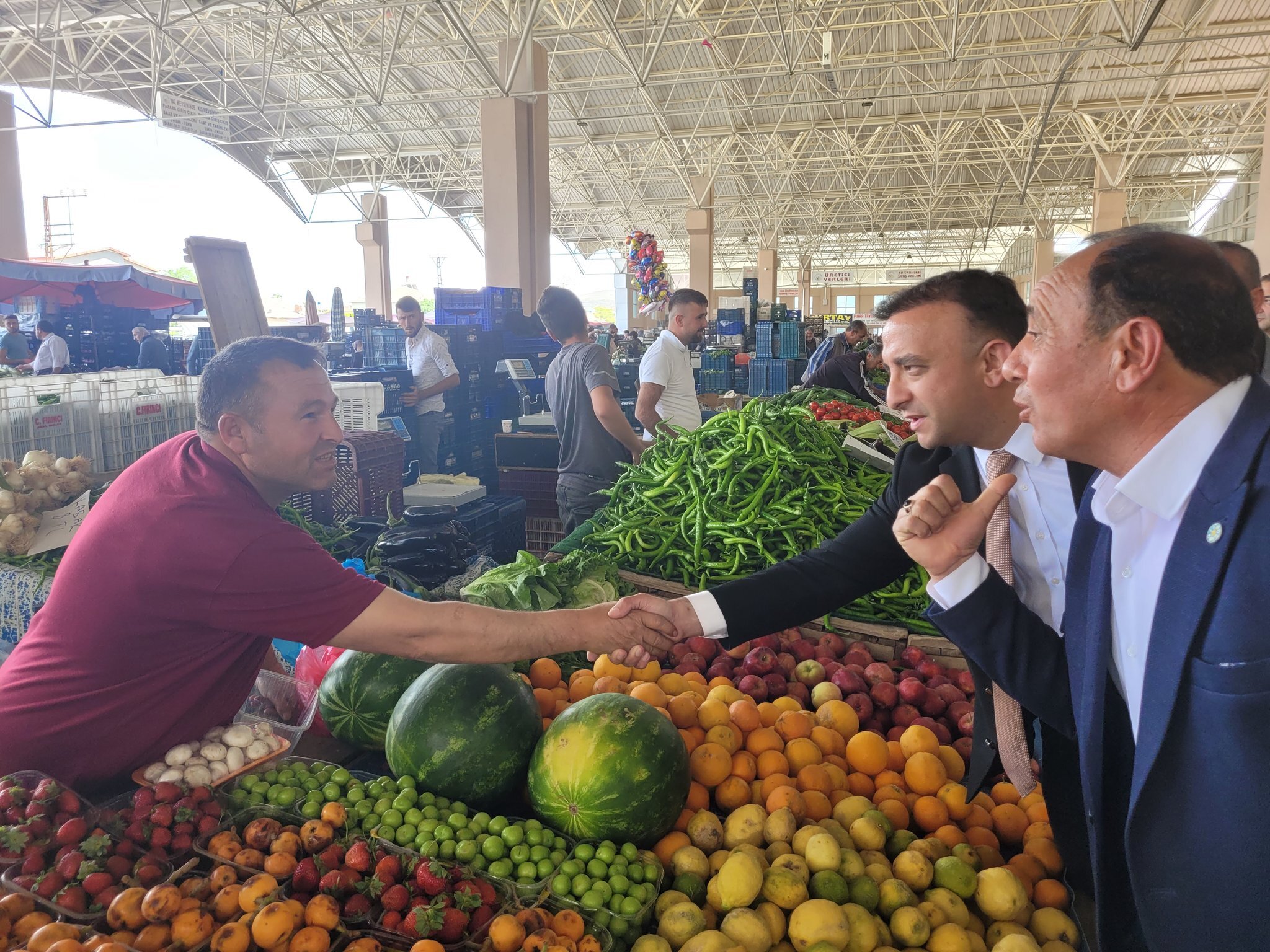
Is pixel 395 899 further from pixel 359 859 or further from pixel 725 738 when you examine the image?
pixel 725 738

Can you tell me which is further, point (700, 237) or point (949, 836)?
point (700, 237)

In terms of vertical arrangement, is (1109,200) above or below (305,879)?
above

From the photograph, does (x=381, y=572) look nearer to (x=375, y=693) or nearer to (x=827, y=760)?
(x=375, y=693)

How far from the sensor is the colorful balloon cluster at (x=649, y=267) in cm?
1213

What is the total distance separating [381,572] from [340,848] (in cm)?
213

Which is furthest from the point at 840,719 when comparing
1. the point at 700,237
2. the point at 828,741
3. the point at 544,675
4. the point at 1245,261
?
the point at 700,237

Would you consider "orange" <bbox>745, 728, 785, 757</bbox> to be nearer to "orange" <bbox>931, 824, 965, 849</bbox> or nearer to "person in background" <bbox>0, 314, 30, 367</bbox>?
"orange" <bbox>931, 824, 965, 849</bbox>

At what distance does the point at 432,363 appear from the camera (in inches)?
283

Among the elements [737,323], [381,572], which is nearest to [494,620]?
[381,572]

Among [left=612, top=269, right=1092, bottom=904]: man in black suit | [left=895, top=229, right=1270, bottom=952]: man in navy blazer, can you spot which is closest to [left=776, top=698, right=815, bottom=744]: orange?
[left=612, top=269, right=1092, bottom=904]: man in black suit

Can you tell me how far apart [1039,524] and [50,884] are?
200 centimetres

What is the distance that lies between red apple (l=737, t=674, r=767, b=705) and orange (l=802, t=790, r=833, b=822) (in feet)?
1.69

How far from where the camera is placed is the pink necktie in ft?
5.90

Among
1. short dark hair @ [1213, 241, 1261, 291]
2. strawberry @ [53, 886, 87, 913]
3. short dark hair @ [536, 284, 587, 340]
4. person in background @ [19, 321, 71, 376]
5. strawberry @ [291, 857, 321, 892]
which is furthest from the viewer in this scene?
person in background @ [19, 321, 71, 376]
